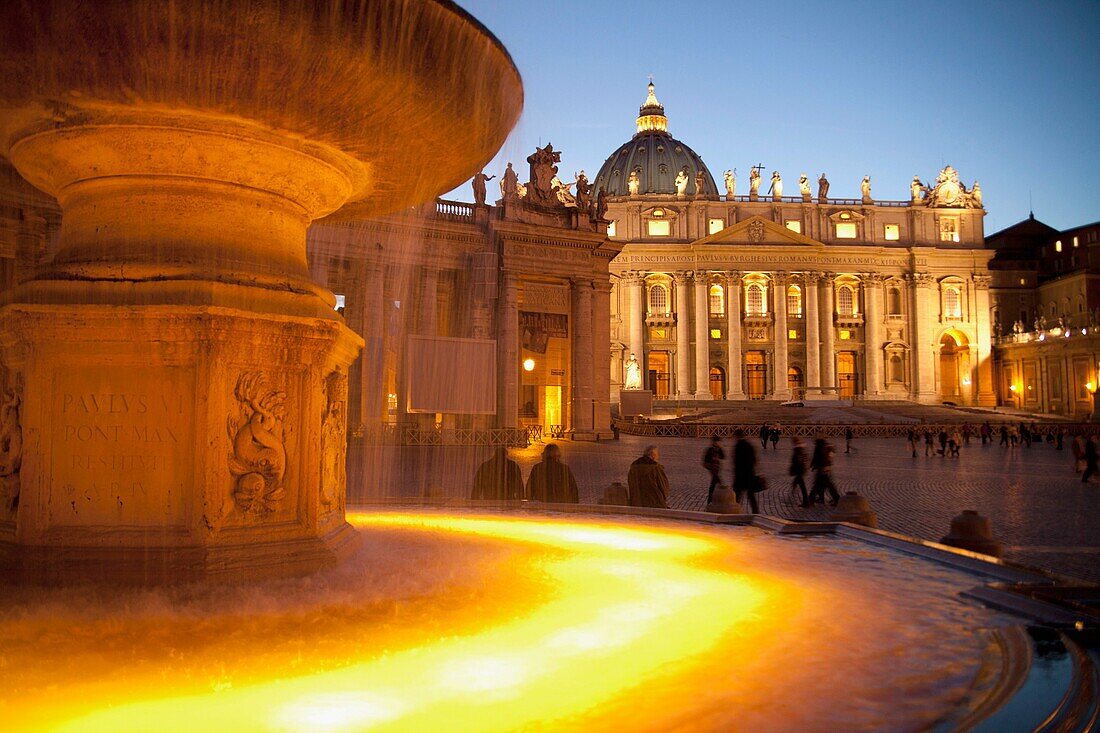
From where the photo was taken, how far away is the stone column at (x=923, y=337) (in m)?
65.9

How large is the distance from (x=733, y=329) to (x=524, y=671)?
64.3 m

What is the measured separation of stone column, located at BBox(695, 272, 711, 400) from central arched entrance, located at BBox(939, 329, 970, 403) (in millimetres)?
19497

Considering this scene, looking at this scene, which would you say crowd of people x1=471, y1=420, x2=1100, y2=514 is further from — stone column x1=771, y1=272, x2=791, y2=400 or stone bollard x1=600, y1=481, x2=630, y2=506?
stone column x1=771, y1=272, x2=791, y2=400

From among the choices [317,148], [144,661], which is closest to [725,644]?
[144,661]

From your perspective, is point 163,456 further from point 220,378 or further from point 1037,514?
point 1037,514

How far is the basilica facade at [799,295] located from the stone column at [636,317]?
0.31 feet

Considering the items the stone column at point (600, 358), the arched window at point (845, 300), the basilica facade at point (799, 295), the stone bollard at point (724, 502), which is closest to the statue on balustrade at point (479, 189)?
the stone column at point (600, 358)

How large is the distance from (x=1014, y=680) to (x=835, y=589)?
175 centimetres

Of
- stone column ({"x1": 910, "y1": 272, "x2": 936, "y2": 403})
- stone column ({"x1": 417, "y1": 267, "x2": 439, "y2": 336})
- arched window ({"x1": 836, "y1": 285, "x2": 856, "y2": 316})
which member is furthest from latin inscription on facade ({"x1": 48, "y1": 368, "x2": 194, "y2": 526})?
arched window ({"x1": 836, "y1": 285, "x2": 856, "y2": 316})

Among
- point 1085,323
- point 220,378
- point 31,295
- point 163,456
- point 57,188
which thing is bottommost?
point 163,456

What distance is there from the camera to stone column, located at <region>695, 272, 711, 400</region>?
213ft

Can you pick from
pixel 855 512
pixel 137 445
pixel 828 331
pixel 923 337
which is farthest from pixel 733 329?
pixel 137 445

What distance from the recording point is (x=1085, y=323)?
196 feet

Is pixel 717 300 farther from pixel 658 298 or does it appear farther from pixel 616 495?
pixel 616 495
